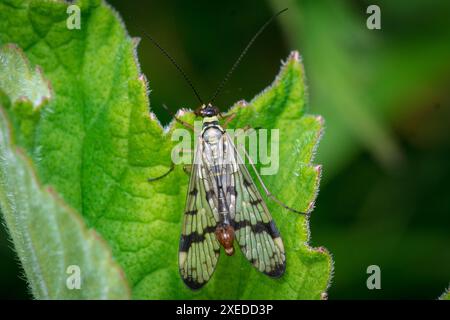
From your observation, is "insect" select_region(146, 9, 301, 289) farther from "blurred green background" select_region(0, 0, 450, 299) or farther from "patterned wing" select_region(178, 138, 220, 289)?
"blurred green background" select_region(0, 0, 450, 299)

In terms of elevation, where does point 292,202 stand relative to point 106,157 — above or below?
below

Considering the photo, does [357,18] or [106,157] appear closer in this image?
[106,157]

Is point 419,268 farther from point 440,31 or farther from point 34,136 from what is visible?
point 34,136

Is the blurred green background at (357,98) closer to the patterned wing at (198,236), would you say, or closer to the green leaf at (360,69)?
the green leaf at (360,69)

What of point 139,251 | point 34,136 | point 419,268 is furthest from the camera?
point 419,268

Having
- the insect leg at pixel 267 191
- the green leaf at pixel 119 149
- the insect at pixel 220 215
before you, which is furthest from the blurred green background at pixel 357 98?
the green leaf at pixel 119 149

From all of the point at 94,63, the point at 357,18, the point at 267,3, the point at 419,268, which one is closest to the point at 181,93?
the point at 267,3

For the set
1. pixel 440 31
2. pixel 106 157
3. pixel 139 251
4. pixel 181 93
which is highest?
pixel 440 31

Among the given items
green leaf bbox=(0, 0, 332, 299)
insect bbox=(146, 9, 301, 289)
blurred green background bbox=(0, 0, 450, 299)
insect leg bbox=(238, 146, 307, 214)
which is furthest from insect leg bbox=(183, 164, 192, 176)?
blurred green background bbox=(0, 0, 450, 299)
